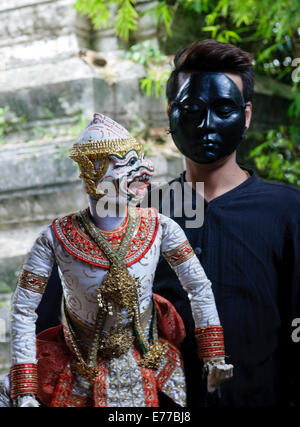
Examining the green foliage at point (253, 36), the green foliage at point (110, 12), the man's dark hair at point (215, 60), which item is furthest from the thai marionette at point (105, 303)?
the green foliage at point (110, 12)

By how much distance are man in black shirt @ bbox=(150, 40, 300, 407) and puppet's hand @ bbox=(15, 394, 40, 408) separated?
1.54 feet

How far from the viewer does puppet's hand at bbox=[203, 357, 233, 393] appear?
4.95 ft

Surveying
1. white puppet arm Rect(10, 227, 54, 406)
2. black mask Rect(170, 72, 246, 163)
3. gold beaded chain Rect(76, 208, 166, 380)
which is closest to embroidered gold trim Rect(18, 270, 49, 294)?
white puppet arm Rect(10, 227, 54, 406)

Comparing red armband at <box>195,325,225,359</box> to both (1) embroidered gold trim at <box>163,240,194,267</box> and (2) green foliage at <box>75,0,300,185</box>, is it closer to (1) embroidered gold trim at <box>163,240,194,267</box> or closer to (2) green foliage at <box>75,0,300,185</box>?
(1) embroidered gold trim at <box>163,240,194,267</box>

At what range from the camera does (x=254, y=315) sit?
1775mm

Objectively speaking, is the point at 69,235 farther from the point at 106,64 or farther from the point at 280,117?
the point at 280,117

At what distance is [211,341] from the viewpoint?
5.04 ft

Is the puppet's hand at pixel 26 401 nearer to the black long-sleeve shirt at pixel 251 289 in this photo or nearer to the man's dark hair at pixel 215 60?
the black long-sleeve shirt at pixel 251 289

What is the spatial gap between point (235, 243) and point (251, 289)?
148mm

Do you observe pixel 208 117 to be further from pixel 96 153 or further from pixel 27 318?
pixel 27 318

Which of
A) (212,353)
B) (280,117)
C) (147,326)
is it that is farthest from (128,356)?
(280,117)

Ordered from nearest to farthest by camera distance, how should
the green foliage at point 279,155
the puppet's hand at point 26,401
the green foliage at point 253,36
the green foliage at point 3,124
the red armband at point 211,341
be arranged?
the puppet's hand at point 26,401 → the red armband at point 211,341 → the green foliage at point 253,36 → the green foliage at point 3,124 → the green foliage at point 279,155

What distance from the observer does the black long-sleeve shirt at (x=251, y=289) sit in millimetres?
1753

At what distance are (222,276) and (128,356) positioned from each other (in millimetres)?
409
